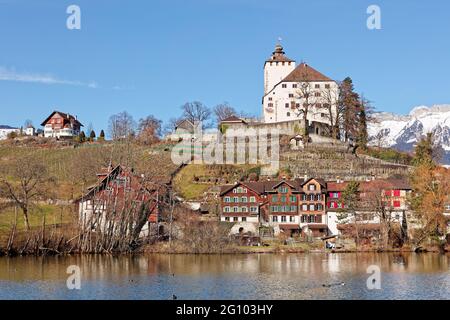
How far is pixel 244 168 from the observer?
9700cm

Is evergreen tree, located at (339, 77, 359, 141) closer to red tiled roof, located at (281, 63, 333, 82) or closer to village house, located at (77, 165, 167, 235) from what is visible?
red tiled roof, located at (281, 63, 333, 82)

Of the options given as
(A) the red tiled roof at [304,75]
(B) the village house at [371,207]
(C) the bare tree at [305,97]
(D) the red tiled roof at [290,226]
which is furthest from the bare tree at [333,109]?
(D) the red tiled roof at [290,226]

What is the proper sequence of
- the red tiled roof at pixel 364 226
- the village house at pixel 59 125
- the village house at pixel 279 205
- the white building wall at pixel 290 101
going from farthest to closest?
the village house at pixel 59 125, the white building wall at pixel 290 101, the village house at pixel 279 205, the red tiled roof at pixel 364 226

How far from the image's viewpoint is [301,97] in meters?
110

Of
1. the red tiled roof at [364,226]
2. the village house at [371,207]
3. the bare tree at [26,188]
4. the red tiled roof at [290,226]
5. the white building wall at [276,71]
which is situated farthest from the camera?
the white building wall at [276,71]

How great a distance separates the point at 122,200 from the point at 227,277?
2724 centimetres

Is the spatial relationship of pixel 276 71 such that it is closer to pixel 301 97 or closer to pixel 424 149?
pixel 301 97

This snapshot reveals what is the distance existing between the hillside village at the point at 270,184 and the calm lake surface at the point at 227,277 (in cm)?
788

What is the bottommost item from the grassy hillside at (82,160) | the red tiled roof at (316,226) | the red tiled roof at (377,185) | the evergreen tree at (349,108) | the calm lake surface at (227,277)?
the calm lake surface at (227,277)

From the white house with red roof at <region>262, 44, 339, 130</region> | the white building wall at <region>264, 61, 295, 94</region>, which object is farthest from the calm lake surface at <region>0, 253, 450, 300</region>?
the white building wall at <region>264, 61, 295, 94</region>

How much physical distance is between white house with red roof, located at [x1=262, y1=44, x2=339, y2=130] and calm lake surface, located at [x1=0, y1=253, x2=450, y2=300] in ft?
149

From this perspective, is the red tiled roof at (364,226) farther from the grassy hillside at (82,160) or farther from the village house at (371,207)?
the grassy hillside at (82,160)

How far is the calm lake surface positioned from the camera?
140ft

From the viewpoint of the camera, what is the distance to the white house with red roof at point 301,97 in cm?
10869
